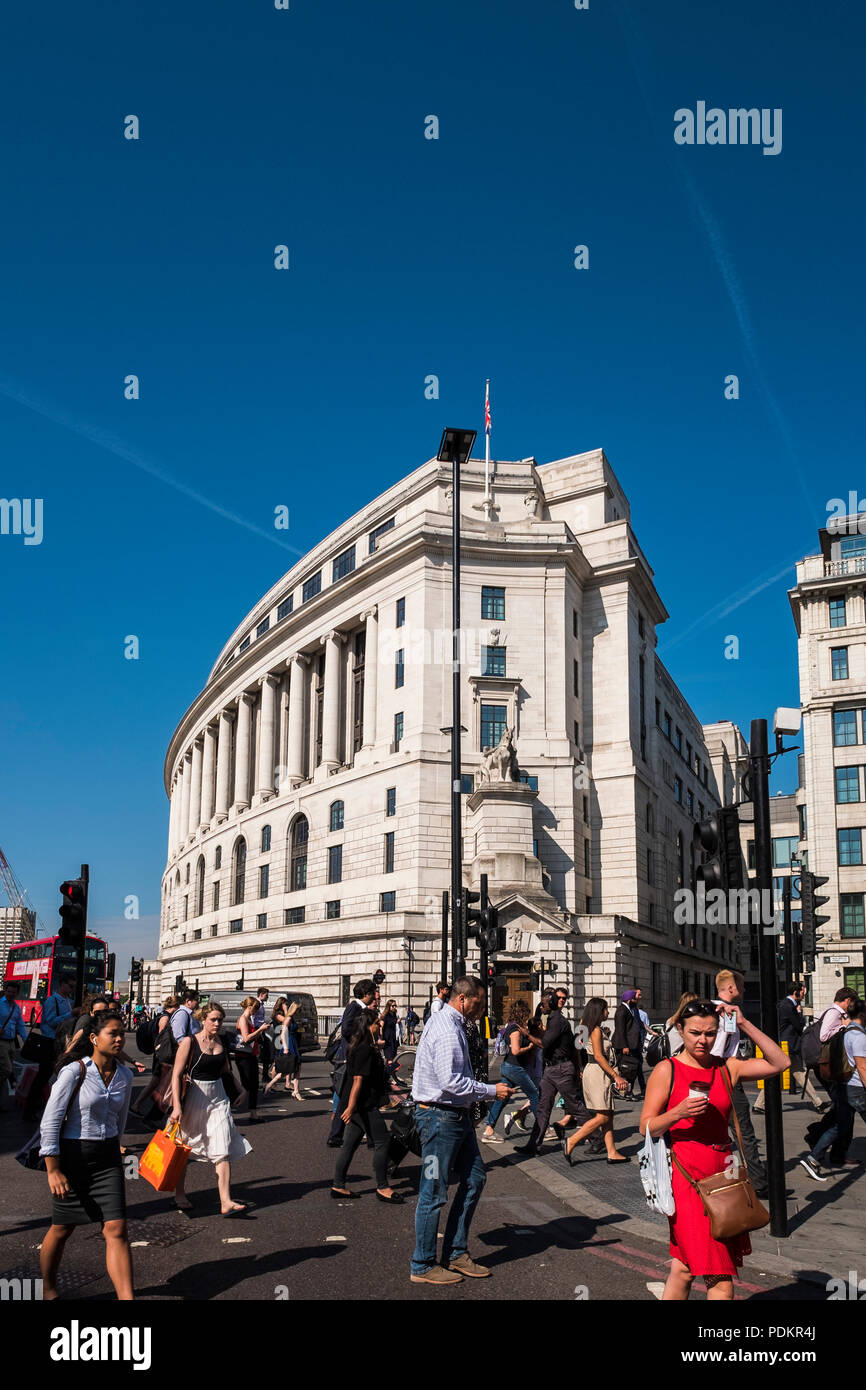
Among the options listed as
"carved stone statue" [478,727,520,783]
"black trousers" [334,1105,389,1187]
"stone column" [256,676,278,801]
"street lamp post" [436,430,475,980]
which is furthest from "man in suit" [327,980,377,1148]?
"stone column" [256,676,278,801]

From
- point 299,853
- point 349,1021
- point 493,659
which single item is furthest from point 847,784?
point 349,1021

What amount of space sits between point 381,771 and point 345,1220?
1665 inches

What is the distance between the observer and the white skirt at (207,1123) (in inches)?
381

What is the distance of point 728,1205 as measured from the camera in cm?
522

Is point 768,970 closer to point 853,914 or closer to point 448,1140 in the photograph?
point 448,1140

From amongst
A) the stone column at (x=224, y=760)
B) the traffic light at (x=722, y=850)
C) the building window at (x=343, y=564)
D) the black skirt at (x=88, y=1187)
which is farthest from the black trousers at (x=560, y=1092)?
the stone column at (x=224, y=760)

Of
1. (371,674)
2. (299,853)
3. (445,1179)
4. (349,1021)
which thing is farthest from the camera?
(299,853)

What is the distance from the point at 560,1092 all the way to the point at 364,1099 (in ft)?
10.9

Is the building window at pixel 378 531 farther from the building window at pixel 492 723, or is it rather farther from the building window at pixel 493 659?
the building window at pixel 492 723

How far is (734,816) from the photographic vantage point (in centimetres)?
1083

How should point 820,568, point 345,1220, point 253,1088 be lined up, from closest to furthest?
point 345,1220, point 253,1088, point 820,568

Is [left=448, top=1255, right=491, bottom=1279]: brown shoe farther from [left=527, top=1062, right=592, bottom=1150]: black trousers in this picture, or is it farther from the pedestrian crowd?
[left=527, top=1062, right=592, bottom=1150]: black trousers
